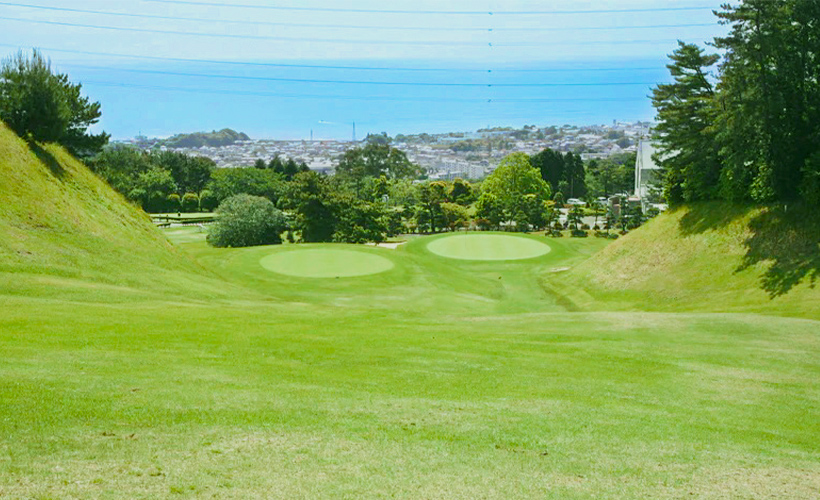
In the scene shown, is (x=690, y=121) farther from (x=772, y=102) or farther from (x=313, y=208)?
(x=313, y=208)

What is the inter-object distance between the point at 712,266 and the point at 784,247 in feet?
12.6

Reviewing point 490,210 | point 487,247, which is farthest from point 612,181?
point 487,247

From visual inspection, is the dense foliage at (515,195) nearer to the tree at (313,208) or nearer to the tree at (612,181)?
the tree at (313,208)

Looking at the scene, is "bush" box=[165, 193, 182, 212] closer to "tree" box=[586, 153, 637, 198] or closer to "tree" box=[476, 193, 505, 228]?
"tree" box=[476, 193, 505, 228]

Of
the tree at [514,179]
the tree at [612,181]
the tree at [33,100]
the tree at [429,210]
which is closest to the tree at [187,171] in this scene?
the tree at [429,210]

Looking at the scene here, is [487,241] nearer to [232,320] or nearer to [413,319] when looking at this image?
[413,319]

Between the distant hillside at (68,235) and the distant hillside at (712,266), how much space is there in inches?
982

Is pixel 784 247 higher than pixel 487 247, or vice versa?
pixel 784 247

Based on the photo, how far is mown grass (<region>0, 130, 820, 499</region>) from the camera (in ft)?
30.7

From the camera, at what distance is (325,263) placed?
1877 inches

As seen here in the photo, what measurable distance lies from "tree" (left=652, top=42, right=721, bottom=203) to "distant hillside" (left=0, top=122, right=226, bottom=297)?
32379 millimetres

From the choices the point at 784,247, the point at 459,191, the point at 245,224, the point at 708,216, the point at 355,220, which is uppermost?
the point at 459,191

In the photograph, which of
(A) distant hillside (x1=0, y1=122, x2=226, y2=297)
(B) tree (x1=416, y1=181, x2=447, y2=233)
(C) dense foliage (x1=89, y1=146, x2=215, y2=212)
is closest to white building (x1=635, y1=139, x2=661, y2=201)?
(B) tree (x1=416, y1=181, x2=447, y2=233)

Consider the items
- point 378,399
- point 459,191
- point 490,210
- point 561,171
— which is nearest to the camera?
point 378,399
